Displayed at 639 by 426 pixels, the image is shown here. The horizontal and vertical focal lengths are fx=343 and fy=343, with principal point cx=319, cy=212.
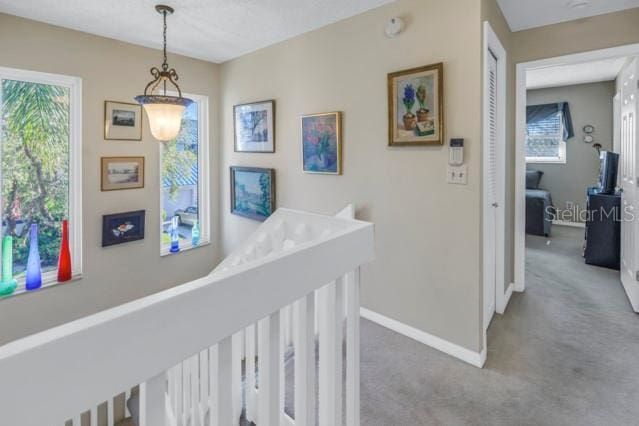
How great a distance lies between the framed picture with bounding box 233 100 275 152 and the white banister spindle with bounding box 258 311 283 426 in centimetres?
286

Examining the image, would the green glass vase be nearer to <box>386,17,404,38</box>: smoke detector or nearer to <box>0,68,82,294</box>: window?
<box>0,68,82,294</box>: window

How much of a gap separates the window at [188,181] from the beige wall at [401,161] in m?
1.23

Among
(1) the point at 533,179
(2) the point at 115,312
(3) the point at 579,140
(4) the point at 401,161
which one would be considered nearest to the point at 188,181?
(4) the point at 401,161

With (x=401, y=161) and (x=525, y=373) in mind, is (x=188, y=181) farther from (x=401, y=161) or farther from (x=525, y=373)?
(x=525, y=373)

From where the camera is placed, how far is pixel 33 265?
107 inches

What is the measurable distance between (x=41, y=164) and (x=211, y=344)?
10.3 ft

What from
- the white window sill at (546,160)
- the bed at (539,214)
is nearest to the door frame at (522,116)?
the bed at (539,214)

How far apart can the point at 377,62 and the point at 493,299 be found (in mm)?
2102

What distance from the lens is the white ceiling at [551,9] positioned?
8.05ft

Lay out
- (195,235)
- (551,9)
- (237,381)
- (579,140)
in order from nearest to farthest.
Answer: (237,381), (551,9), (195,235), (579,140)

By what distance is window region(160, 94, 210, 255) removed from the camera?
372cm

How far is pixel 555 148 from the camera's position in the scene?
6207mm

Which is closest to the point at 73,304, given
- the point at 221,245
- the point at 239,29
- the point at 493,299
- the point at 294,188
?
the point at 221,245

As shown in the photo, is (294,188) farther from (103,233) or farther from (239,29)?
(103,233)
